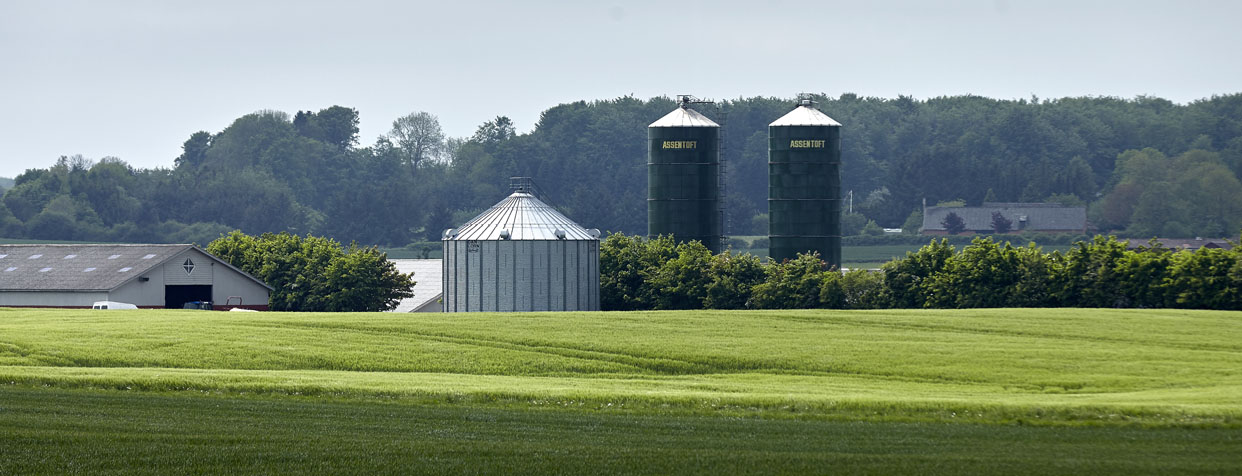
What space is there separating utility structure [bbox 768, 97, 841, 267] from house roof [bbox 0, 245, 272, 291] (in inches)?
1114

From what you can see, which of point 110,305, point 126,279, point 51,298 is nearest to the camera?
point 110,305

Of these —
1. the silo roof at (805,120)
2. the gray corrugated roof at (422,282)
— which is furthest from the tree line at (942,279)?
the gray corrugated roof at (422,282)

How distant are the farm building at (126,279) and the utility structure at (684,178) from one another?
22.3 metres

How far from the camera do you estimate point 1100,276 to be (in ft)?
226

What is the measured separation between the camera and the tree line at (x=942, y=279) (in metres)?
67.1

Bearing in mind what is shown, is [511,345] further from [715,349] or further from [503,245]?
[503,245]

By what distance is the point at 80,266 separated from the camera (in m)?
83.8

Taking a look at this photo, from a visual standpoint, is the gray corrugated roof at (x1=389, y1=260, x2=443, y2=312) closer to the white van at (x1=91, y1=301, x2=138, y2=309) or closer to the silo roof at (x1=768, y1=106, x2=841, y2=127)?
the white van at (x1=91, y1=301, x2=138, y2=309)

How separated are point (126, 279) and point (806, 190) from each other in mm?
35486

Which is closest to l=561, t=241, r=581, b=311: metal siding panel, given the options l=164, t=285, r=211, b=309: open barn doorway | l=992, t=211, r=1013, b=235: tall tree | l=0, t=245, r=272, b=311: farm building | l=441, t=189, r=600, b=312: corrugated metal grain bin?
l=441, t=189, r=600, b=312: corrugated metal grain bin

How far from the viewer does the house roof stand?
264ft

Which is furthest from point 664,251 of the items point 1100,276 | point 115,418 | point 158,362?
point 115,418

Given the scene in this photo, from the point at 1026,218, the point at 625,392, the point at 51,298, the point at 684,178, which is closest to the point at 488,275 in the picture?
the point at 684,178

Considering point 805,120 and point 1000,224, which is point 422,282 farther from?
→ point 1000,224
